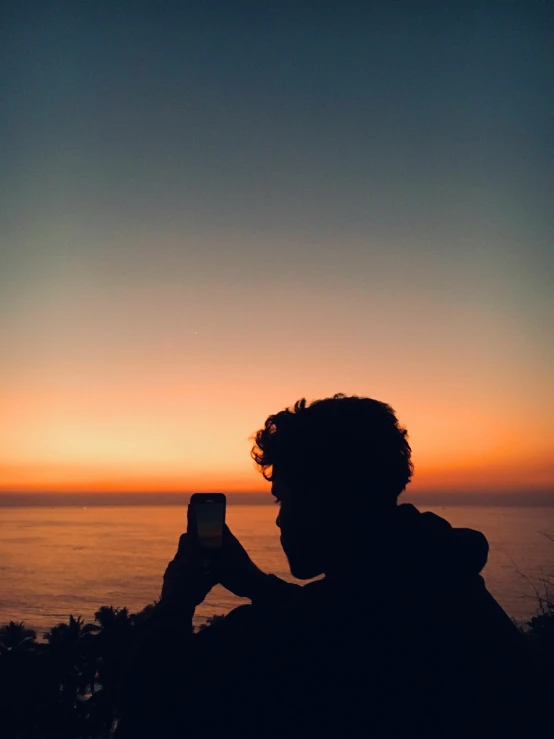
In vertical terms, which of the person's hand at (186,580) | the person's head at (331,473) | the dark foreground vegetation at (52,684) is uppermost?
the person's head at (331,473)

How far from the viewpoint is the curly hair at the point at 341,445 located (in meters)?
2.23

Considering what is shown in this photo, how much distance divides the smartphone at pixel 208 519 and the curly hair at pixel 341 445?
10.1 inches

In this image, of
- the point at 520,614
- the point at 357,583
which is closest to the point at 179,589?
the point at 357,583

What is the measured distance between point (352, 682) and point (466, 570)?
0.57 metres

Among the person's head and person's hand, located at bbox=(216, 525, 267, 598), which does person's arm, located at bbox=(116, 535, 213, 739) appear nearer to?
person's hand, located at bbox=(216, 525, 267, 598)

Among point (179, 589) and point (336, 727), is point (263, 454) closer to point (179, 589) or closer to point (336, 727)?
point (179, 589)

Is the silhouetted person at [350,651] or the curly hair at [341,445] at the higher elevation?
the curly hair at [341,445]

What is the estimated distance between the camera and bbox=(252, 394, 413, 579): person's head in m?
2.12

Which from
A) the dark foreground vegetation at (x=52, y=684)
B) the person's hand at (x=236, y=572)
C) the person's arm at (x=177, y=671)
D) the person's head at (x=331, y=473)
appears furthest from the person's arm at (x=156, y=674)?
the dark foreground vegetation at (x=52, y=684)

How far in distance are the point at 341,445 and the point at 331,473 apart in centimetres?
12

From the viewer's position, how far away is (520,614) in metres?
119

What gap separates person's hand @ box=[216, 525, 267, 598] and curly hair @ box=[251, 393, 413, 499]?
12.7 inches

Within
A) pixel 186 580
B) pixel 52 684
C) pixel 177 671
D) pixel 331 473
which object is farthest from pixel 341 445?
pixel 52 684

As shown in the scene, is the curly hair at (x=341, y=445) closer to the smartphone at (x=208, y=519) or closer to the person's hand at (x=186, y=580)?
the smartphone at (x=208, y=519)
